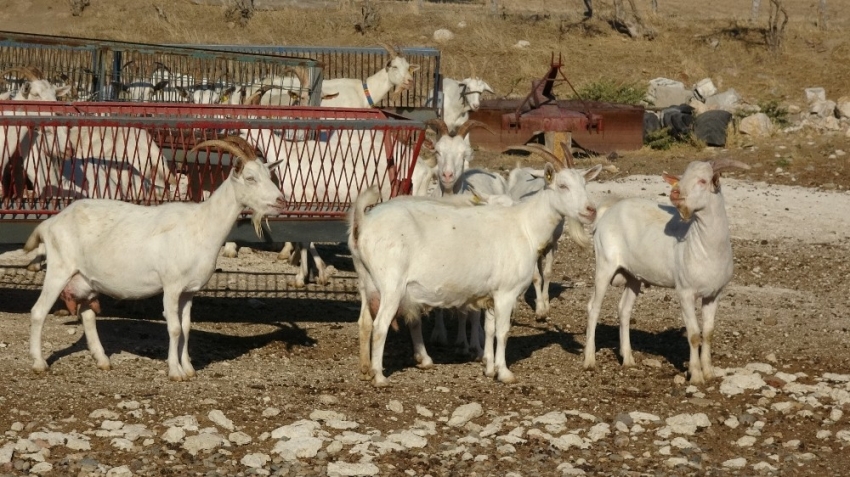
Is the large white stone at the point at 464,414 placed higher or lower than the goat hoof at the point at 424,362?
higher

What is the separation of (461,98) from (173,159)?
11.8 metres

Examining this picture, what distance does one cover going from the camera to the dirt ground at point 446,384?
7.85 meters

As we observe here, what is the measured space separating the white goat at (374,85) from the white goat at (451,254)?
868 cm

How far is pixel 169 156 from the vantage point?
12.9m

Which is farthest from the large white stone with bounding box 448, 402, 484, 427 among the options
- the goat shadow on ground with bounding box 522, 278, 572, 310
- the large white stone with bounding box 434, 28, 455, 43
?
the large white stone with bounding box 434, 28, 455, 43

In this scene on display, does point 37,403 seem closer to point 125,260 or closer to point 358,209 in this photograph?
point 125,260

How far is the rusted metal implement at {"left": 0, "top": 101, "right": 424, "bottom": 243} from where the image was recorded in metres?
10.6

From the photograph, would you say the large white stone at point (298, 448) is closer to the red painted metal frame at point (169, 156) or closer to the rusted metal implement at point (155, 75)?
the red painted metal frame at point (169, 156)

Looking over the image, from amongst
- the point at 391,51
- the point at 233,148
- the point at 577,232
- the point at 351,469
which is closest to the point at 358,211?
the point at 233,148

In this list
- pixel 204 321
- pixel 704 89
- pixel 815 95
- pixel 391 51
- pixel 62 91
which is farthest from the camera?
pixel 815 95

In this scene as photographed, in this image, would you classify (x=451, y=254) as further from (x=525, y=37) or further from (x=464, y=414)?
(x=525, y=37)

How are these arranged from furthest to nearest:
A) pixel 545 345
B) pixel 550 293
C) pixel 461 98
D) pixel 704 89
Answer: pixel 704 89
pixel 461 98
pixel 550 293
pixel 545 345

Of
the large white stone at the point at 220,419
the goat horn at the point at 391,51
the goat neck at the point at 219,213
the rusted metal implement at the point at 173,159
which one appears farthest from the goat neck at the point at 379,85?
the large white stone at the point at 220,419

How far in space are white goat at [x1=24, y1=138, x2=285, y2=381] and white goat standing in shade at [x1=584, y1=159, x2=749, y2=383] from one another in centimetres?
269
